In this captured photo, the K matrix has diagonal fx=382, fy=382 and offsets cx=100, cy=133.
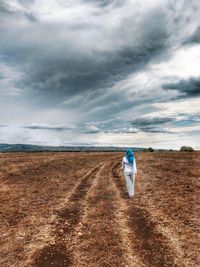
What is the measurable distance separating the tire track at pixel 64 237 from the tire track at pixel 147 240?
212 centimetres

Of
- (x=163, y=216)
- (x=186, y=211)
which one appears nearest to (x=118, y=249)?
(x=163, y=216)

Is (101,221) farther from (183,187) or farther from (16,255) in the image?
(183,187)

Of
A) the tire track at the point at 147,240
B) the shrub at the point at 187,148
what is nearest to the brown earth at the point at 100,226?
the tire track at the point at 147,240

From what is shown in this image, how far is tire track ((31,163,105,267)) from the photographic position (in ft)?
36.4

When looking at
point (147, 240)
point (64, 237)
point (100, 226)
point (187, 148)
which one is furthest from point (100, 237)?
point (187, 148)

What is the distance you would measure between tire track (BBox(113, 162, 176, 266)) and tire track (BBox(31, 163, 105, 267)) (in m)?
2.12

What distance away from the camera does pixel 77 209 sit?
18.3 meters

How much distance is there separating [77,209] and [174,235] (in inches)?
241

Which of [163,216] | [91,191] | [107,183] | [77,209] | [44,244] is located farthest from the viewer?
[107,183]

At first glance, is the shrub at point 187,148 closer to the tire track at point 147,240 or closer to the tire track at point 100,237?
the tire track at point 100,237

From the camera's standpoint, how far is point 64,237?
13570mm

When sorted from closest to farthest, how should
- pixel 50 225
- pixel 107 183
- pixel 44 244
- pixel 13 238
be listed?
pixel 44 244
pixel 13 238
pixel 50 225
pixel 107 183

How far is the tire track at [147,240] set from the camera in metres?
11.0

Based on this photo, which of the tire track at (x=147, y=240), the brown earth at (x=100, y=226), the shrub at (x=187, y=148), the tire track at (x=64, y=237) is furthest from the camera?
the shrub at (x=187, y=148)
